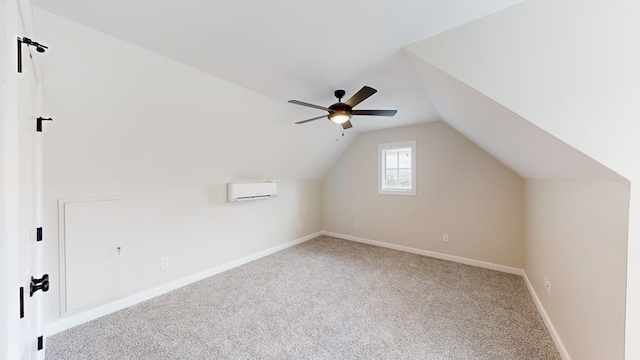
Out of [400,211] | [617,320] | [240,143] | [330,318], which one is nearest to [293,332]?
[330,318]

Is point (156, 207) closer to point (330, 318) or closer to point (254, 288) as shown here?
point (254, 288)

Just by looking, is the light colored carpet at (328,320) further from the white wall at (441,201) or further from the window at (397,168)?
the window at (397,168)

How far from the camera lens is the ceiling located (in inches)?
54.3

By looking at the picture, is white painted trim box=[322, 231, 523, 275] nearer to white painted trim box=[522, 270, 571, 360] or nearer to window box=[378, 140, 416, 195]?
white painted trim box=[522, 270, 571, 360]

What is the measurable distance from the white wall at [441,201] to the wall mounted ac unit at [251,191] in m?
1.66

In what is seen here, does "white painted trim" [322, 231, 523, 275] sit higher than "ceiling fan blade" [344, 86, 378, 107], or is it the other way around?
"ceiling fan blade" [344, 86, 378, 107]

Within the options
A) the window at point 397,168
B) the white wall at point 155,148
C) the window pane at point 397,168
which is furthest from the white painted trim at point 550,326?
the white wall at point 155,148

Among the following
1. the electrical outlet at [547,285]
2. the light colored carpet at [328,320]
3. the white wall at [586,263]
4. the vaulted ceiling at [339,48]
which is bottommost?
the light colored carpet at [328,320]

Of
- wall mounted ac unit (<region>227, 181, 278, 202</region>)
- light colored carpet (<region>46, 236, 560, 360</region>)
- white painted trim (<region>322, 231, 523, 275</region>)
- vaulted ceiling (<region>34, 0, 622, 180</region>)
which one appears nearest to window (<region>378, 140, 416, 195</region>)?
white painted trim (<region>322, 231, 523, 275</region>)

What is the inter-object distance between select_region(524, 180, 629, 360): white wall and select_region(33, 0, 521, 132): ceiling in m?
1.30

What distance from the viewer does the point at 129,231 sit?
2.48 meters

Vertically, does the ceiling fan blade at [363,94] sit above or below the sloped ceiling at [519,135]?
above

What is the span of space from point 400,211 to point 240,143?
9.74ft

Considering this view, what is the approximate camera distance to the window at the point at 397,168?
13.5 feet
